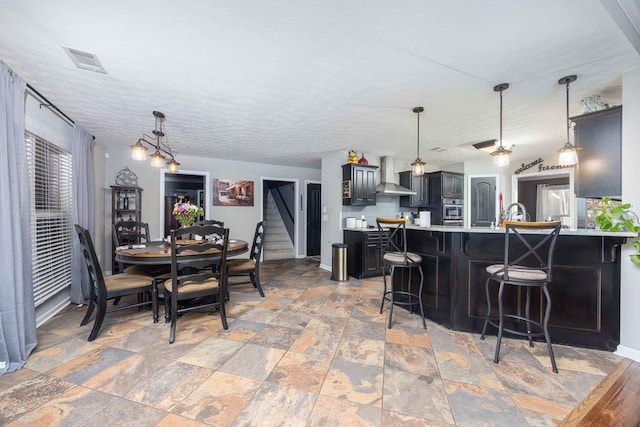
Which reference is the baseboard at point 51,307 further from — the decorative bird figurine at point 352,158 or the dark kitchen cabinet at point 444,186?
the dark kitchen cabinet at point 444,186

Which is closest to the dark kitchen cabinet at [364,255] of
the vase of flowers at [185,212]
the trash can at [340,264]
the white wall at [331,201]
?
the trash can at [340,264]

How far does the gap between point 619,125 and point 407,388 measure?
2.91 metres

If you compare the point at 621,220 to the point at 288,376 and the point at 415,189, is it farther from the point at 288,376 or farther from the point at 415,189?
the point at 415,189

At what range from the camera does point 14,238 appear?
2.02 m

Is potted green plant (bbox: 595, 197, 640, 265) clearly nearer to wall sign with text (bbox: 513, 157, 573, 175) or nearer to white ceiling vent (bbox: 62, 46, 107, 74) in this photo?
wall sign with text (bbox: 513, 157, 573, 175)

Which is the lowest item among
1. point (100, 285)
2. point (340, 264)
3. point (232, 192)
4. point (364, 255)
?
point (340, 264)

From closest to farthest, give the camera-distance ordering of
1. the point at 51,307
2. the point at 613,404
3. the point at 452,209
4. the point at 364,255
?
the point at 613,404
the point at 51,307
the point at 364,255
the point at 452,209

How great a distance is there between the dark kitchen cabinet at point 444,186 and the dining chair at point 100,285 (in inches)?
224

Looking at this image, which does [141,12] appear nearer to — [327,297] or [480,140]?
[327,297]

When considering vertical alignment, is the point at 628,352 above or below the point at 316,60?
below

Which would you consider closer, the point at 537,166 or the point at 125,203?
the point at 125,203

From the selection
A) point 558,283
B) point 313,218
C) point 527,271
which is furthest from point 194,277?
point 313,218

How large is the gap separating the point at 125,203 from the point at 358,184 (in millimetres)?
4363

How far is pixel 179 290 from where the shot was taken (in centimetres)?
244
